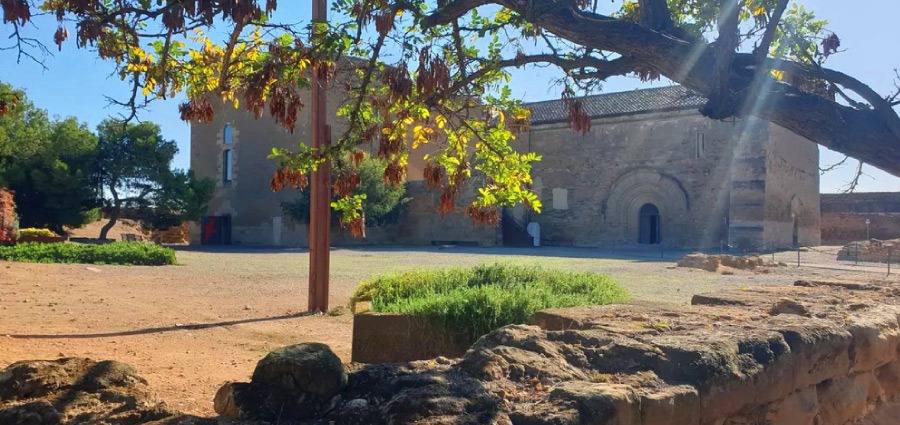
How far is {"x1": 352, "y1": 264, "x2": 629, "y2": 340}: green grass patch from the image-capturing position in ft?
18.6

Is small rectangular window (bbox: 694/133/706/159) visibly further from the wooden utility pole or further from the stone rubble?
the stone rubble

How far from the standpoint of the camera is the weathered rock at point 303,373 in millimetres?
2469

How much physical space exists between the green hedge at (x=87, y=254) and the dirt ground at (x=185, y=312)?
965 mm

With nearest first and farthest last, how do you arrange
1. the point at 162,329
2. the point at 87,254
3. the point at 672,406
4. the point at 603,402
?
1. the point at 603,402
2. the point at 672,406
3. the point at 162,329
4. the point at 87,254

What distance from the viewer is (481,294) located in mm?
5863

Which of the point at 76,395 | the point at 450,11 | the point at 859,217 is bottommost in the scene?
the point at 76,395

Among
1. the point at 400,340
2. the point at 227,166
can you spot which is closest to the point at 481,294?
the point at 400,340

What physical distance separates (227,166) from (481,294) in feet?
100

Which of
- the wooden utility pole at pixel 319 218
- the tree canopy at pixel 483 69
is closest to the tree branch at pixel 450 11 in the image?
the tree canopy at pixel 483 69

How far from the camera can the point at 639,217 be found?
99.1 ft

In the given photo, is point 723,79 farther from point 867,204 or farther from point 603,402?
point 867,204

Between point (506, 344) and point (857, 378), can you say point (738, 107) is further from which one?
point (506, 344)

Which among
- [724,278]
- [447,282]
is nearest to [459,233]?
[724,278]

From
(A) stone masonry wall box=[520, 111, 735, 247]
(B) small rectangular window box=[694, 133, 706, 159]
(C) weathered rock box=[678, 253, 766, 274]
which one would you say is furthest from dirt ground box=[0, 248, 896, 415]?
(B) small rectangular window box=[694, 133, 706, 159]
